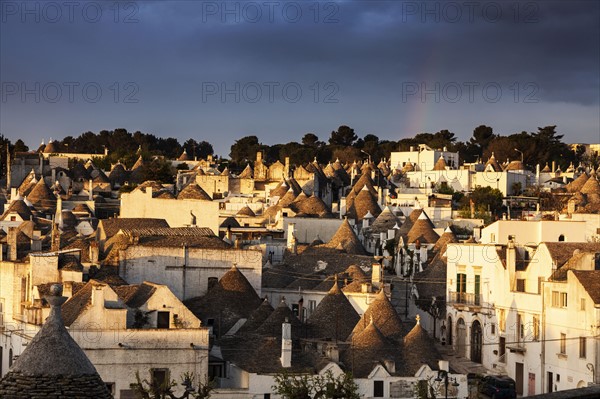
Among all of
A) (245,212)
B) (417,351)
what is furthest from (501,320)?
(245,212)

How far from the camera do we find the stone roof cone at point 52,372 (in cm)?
1864

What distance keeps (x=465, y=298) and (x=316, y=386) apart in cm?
1405

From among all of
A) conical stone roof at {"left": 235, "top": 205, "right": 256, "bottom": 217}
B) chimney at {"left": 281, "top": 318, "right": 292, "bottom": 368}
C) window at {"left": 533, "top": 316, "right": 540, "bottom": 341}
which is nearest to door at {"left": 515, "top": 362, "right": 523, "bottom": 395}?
window at {"left": 533, "top": 316, "right": 540, "bottom": 341}

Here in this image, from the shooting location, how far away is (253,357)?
4494cm

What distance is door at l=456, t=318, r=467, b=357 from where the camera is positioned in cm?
5498

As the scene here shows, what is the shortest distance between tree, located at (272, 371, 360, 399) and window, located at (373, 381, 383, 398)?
1.11 metres

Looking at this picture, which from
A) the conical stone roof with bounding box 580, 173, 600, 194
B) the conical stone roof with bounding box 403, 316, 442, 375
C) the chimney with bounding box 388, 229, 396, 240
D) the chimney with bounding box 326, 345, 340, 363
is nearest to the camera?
the chimney with bounding box 326, 345, 340, 363

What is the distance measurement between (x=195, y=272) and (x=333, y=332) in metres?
7.65

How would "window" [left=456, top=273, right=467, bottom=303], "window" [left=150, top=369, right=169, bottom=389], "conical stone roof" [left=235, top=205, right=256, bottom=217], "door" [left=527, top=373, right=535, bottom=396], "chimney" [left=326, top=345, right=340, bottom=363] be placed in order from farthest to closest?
"conical stone roof" [left=235, top=205, right=256, bottom=217]
"window" [left=456, top=273, right=467, bottom=303]
"door" [left=527, top=373, right=535, bottom=396]
"chimney" [left=326, top=345, right=340, bottom=363]
"window" [left=150, top=369, right=169, bottom=389]

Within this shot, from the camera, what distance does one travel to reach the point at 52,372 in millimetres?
18766

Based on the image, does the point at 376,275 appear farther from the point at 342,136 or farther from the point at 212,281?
the point at 342,136

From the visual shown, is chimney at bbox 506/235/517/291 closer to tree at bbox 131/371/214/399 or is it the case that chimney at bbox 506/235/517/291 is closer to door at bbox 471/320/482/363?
door at bbox 471/320/482/363

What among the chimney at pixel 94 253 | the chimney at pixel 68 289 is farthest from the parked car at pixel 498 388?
the chimney at pixel 94 253

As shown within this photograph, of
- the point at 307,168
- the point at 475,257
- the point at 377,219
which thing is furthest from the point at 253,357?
the point at 307,168
